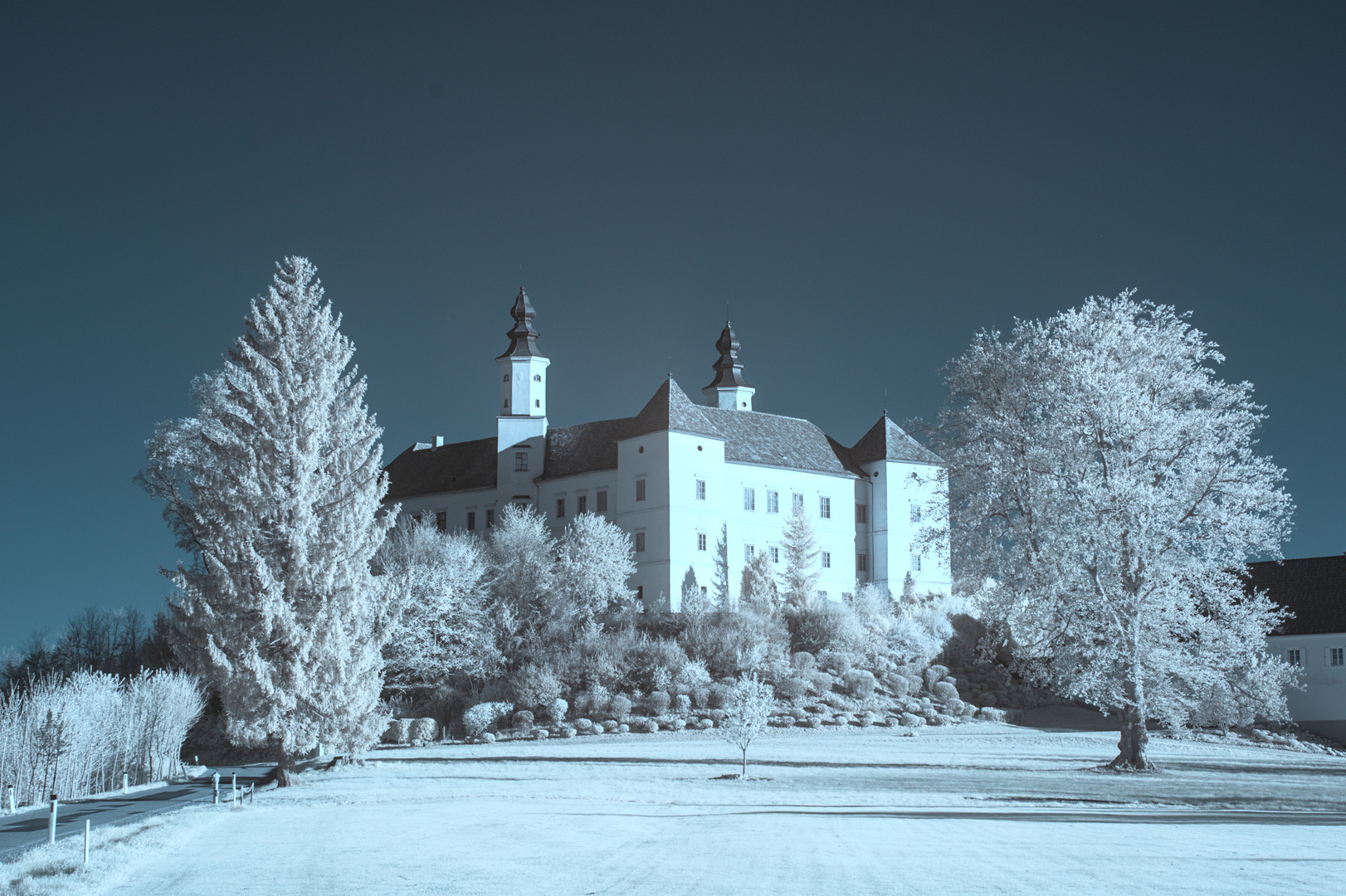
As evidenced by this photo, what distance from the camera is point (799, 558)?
2314 inches

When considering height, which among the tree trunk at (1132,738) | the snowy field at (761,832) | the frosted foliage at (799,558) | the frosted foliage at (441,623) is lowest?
the snowy field at (761,832)

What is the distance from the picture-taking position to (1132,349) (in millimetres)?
25031

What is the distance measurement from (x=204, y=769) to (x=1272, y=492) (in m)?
29.3

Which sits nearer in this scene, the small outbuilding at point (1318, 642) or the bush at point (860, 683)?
the small outbuilding at point (1318, 642)

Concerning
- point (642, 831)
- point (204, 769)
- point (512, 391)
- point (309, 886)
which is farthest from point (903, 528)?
point (309, 886)

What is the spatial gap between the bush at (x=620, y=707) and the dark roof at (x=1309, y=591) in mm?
24313

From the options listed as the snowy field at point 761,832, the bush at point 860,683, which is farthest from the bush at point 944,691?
the snowy field at point 761,832

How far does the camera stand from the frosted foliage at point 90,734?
25.9m

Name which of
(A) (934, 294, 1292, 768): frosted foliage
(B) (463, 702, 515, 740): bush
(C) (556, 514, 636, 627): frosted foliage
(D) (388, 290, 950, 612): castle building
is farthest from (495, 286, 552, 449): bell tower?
(A) (934, 294, 1292, 768): frosted foliage

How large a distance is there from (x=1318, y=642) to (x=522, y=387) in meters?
39.9

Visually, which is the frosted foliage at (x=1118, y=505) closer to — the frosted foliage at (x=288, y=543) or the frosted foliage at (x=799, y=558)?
the frosted foliage at (x=288, y=543)

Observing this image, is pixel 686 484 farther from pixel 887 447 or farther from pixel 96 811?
→ pixel 96 811

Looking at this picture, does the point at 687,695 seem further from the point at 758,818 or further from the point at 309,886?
the point at 309,886

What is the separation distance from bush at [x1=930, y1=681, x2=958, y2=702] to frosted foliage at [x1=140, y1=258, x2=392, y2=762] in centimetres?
2780
